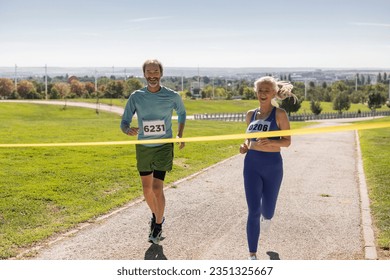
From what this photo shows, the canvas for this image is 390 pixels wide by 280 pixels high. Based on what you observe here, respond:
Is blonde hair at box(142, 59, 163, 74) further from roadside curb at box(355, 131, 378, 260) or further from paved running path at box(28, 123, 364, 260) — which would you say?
roadside curb at box(355, 131, 378, 260)

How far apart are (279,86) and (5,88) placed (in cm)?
5066

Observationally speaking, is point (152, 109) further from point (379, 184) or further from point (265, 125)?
point (379, 184)

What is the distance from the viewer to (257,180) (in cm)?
399

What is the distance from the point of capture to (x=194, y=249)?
445 cm

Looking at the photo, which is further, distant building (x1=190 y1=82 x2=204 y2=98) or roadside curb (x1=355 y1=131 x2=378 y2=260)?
distant building (x1=190 y1=82 x2=204 y2=98)

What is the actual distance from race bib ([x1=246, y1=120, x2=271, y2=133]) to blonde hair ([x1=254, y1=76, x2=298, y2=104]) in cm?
26

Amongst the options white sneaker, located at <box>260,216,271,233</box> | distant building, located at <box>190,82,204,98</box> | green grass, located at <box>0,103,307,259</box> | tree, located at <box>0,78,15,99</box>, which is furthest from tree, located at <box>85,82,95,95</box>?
white sneaker, located at <box>260,216,271,233</box>

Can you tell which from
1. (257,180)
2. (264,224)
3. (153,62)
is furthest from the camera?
(264,224)

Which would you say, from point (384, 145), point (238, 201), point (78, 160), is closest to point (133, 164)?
point (78, 160)

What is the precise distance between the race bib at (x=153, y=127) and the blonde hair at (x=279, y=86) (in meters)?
1.01

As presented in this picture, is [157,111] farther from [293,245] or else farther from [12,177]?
[12,177]

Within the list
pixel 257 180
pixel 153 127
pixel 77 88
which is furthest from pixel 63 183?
pixel 77 88

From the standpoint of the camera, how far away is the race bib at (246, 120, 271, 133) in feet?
12.8

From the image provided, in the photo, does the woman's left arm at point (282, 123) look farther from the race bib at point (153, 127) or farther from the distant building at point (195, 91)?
the distant building at point (195, 91)
